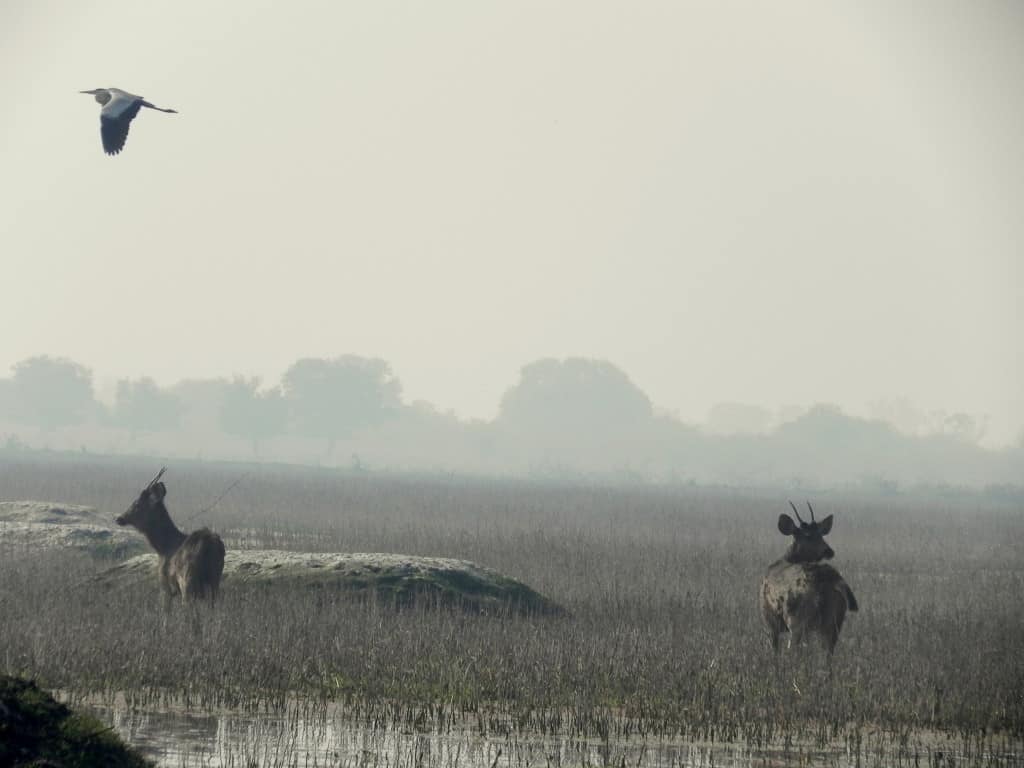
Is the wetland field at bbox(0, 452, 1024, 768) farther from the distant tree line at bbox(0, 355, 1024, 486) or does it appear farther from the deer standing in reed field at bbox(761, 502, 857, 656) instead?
the distant tree line at bbox(0, 355, 1024, 486)

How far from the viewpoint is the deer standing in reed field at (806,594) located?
13656 millimetres

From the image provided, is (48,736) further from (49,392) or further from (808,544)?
(49,392)

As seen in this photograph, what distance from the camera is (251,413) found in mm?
152000

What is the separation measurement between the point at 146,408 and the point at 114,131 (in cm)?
15298

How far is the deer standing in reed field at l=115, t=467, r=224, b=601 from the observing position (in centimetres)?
1531

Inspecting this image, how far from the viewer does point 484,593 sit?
17.7 meters

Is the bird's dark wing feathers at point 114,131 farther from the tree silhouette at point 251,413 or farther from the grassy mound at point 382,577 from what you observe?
the tree silhouette at point 251,413

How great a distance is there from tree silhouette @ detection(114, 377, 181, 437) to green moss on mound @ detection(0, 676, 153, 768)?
160 m

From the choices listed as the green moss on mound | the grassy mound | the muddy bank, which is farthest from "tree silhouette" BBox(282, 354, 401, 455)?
the green moss on mound

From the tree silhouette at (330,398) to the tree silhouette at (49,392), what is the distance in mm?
25169

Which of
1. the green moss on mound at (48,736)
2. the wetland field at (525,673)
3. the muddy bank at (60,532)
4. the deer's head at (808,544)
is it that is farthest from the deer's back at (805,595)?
the muddy bank at (60,532)

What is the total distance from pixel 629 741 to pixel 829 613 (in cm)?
370

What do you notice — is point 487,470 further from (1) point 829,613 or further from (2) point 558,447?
(1) point 829,613

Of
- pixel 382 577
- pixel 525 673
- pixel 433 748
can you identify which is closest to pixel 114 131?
pixel 382 577
